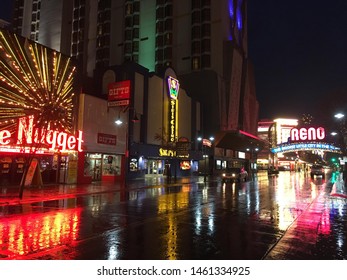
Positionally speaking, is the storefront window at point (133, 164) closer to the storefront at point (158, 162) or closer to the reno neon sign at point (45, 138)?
the storefront at point (158, 162)

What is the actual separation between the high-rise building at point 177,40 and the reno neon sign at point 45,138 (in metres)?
29.9

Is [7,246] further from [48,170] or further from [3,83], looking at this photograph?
[48,170]

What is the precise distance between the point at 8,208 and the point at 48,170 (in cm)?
1490

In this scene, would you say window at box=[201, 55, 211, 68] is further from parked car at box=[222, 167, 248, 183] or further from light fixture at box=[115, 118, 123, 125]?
light fixture at box=[115, 118, 123, 125]

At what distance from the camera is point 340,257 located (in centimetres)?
710

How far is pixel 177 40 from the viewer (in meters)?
73.3

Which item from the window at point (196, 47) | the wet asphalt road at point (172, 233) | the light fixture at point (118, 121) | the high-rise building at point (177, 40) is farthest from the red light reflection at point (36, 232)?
the window at point (196, 47)

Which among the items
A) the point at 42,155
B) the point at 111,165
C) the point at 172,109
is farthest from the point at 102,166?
the point at 172,109

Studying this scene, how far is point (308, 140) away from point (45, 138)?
4097 centimetres

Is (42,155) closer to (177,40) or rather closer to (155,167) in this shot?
(155,167)

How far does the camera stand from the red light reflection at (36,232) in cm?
773

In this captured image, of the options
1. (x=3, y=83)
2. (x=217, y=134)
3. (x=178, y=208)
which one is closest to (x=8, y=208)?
(x=178, y=208)

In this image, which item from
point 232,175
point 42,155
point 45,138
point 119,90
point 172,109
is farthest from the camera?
point 172,109

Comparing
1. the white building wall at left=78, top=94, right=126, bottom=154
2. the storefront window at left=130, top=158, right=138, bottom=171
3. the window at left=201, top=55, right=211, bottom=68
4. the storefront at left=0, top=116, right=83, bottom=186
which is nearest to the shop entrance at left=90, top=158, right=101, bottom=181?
the white building wall at left=78, top=94, right=126, bottom=154
